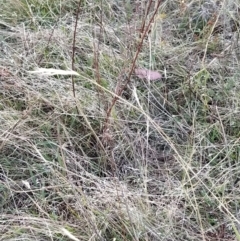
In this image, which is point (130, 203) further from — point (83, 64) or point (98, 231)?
point (83, 64)

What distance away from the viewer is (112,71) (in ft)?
5.90

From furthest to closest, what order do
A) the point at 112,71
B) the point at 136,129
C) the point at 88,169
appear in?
1. the point at 112,71
2. the point at 136,129
3. the point at 88,169

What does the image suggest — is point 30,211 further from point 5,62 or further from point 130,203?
point 5,62

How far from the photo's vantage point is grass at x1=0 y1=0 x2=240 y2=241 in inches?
52.3

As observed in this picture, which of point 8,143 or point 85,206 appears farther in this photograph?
point 8,143

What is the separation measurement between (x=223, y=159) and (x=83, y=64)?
64cm

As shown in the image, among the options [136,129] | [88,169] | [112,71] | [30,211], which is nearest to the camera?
[30,211]

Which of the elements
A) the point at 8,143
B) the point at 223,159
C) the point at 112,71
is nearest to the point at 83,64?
the point at 112,71

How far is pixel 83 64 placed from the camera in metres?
1.85

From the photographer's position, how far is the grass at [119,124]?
1.33 m

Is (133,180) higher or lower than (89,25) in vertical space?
lower

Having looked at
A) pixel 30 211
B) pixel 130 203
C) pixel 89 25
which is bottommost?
pixel 30 211

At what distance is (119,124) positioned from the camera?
62.0 inches

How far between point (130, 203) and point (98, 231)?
11 centimetres
